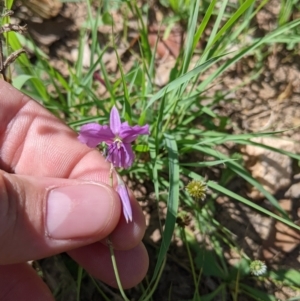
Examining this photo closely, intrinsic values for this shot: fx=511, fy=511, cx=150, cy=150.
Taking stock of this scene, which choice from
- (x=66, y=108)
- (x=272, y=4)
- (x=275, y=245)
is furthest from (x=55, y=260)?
(x=272, y=4)

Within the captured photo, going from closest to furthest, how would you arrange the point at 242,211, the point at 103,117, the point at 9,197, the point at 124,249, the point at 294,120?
the point at 9,197, the point at 124,249, the point at 103,117, the point at 242,211, the point at 294,120

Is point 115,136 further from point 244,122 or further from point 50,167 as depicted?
point 244,122

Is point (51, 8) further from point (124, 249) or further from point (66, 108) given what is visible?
point (124, 249)

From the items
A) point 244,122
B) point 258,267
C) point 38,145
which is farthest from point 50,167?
point 244,122

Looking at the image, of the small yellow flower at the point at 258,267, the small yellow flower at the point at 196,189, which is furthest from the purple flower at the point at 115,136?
the small yellow flower at the point at 258,267

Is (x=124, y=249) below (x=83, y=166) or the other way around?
below

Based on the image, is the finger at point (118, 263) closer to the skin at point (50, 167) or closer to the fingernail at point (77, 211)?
the skin at point (50, 167)
